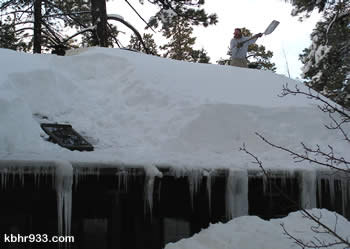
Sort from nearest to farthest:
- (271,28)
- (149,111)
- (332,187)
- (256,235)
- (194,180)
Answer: (256,235) < (194,180) < (332,187) < (149,111) < (271,28)

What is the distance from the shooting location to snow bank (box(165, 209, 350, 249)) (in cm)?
392

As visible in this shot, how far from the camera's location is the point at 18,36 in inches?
545

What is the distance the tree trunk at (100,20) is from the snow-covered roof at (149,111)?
3.22m

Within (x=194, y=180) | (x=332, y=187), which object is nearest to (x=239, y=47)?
(x=332, y=187)

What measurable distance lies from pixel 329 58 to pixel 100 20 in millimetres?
8182

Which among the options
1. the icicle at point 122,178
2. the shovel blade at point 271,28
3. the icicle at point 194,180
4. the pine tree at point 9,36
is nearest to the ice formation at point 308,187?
the icicle at point 194,180

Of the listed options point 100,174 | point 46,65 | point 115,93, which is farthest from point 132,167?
point 46,65

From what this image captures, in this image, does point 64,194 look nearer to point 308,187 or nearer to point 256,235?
point 256,235

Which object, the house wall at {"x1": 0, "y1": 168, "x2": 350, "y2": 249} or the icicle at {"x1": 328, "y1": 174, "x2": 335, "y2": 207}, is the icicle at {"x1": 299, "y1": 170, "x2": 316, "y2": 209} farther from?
the icicle at {"x1": 328, "y1": 174, "x2": 335, "y2": 207}

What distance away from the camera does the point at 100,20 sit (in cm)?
1082

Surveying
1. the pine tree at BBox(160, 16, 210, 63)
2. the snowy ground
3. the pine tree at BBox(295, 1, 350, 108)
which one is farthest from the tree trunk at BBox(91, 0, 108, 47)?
the pine tree at BBox(160, 16, 210, 63)

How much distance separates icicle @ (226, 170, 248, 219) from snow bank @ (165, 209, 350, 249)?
1.49 feet

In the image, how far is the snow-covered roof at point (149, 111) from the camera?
499 centimetres

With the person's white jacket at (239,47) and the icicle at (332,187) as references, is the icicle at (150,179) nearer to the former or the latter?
the icicle at (332,187)
